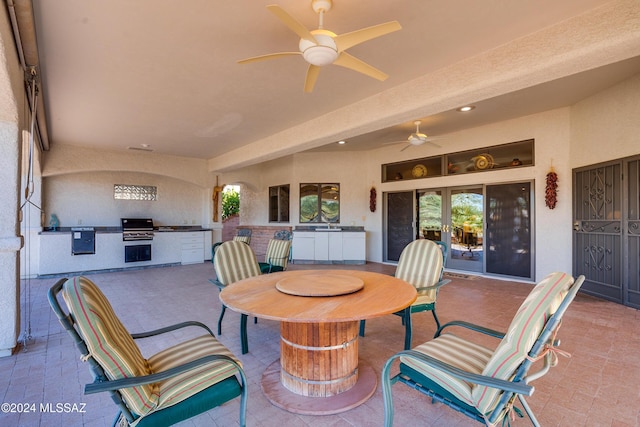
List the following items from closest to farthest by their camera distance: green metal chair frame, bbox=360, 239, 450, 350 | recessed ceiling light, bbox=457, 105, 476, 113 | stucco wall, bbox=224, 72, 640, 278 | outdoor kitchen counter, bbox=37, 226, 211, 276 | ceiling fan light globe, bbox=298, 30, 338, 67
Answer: ceiling fan light globe, bbox=298, 30, 338, 67
green metal chair frame, bbox=360, 239, 450, 350
stucco wall, bbox=224, 72, 640, 278
recessed ceiling light, bbox=457, 105, 476, 113
outdoor kitchen counter, bbox=37, 226, 211, 276

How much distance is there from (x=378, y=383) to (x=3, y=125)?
383 cm

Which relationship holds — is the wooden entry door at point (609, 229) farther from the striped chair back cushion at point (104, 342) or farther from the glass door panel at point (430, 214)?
the striped chair back cushion at point (104, 342)

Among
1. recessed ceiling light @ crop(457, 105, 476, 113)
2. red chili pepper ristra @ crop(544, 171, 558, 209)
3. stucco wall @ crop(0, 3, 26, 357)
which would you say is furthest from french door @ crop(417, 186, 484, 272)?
stucco wall @ crop(0, 3, 26, 357)

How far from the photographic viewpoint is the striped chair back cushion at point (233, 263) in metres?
3.01

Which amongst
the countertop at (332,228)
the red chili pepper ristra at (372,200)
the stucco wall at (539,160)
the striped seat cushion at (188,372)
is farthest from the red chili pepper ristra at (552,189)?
the striped seat cushion at (188,372)

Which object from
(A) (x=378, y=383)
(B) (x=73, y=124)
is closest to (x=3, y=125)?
(B) (x=73, y=124)

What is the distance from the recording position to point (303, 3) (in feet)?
7.52

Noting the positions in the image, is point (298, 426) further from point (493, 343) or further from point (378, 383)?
point (493, 343)

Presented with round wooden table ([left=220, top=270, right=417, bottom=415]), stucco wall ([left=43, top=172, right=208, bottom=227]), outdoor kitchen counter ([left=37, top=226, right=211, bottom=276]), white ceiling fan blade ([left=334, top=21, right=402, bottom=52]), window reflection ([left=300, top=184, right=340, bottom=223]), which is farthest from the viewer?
window reflection ([left=300, top=184, right=340, bottom=223])

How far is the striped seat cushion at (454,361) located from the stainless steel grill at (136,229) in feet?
22.9

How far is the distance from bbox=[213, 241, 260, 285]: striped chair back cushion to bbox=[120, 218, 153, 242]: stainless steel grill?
15.9 feet

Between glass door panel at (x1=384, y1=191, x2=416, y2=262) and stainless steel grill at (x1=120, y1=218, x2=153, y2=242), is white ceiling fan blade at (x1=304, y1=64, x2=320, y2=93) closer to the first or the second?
glass door panel at (x1=384, y1=191, x2=416, y2=262)

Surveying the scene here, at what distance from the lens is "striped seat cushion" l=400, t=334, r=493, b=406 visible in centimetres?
139

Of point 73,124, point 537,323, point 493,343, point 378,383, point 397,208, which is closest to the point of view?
point 537,323
